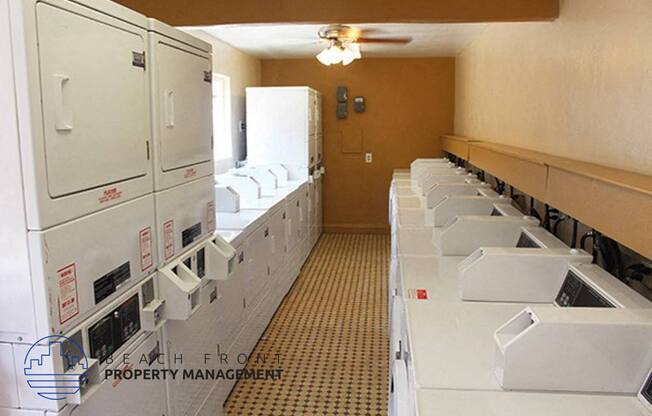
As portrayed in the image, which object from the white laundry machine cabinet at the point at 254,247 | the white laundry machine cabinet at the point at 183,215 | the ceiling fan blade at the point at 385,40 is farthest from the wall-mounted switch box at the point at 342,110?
the white laundry machine cabinet at the point at 183,215

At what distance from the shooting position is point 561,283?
1986 millimetres

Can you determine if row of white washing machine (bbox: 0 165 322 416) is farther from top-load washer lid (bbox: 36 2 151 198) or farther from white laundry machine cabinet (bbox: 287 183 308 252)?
white laundry machine cabinet (bbox: 287 183 308 252)

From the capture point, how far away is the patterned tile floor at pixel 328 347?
3.08 m

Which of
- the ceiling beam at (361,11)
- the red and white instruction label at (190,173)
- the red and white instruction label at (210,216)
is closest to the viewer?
the red and white instruction label at (190,173)

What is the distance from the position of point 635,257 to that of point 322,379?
6.53ft

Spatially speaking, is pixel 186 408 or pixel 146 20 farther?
pixel 186 408

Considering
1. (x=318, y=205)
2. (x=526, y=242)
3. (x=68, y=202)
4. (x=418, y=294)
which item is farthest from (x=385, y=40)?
(x=68, y=202)

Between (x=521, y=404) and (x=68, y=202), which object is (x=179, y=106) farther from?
(x=521, y=404)

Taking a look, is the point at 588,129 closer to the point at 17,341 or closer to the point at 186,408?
the point at 186,408

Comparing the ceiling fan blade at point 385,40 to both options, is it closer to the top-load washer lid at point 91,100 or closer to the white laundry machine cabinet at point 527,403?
the top-load washer lid at point 91,100

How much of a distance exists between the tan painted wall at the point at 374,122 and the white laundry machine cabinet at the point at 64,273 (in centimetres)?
586

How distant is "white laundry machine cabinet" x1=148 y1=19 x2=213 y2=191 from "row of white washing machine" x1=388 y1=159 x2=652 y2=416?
40.8 inches

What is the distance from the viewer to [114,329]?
1.70 meters

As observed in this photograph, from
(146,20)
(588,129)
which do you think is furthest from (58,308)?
(588,129)
